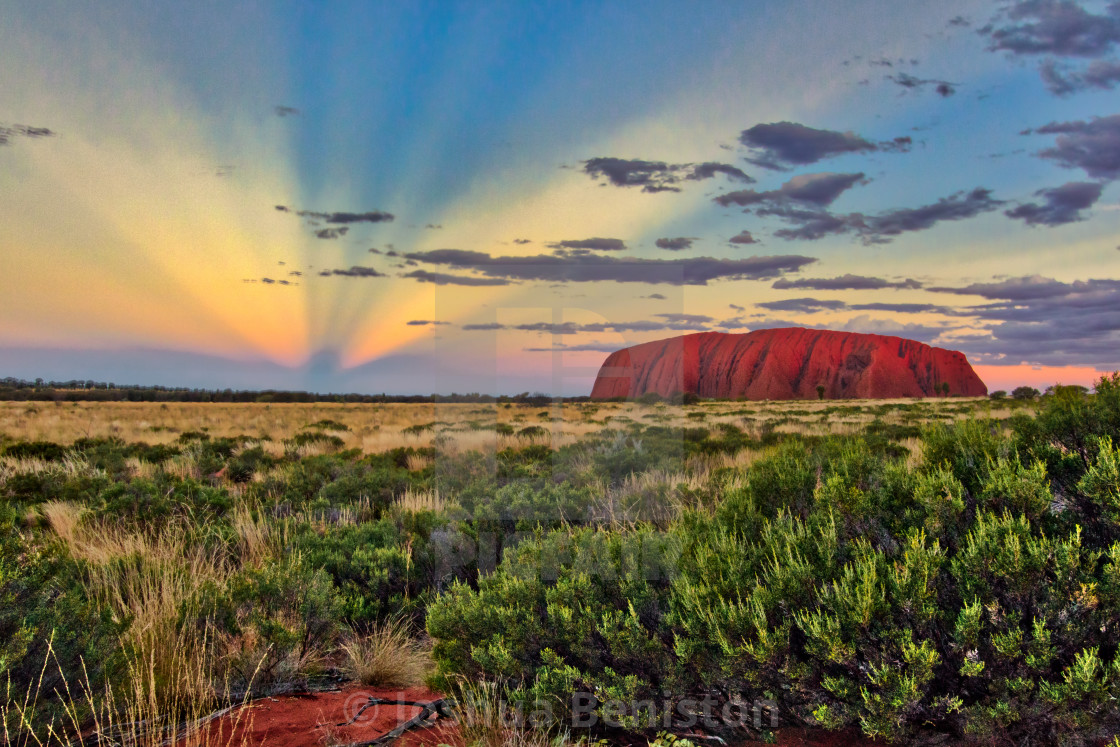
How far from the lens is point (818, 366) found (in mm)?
98500

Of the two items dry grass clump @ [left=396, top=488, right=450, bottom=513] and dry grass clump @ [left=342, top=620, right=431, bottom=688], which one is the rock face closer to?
dry grass clump @ [left=396, top=488, right=450, bottom=513]

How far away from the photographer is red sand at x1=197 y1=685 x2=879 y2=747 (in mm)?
3314

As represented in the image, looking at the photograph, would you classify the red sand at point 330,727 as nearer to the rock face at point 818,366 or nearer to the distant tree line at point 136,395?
the distant tree line at point 136,395

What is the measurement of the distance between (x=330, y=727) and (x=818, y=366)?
104206 mm

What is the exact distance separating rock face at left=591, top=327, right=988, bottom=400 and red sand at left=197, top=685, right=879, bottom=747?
88311 mm

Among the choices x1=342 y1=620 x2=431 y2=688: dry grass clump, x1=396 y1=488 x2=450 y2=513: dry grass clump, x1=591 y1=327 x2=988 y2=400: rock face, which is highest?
x1=591 y1=327 x2=988 y2=400: rock face

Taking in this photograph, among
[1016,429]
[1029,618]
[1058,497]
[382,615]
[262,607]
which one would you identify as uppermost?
[1016,429]

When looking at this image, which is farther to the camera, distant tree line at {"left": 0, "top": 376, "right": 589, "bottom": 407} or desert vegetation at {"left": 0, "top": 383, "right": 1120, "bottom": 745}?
distant tree line at {"left": 0, "top": 376, "right": 589, "bottom": 407}

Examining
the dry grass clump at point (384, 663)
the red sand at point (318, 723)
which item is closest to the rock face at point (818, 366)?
the dry grass clump at point (384, 663)

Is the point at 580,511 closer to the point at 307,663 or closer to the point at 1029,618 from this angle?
the point at 307,663

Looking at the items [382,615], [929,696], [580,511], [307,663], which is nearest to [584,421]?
[580,511]

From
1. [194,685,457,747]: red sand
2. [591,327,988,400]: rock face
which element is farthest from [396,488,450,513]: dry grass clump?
[591,327,988,400]: rock face

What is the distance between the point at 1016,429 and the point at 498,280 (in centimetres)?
564

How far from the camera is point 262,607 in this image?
4.81 m
